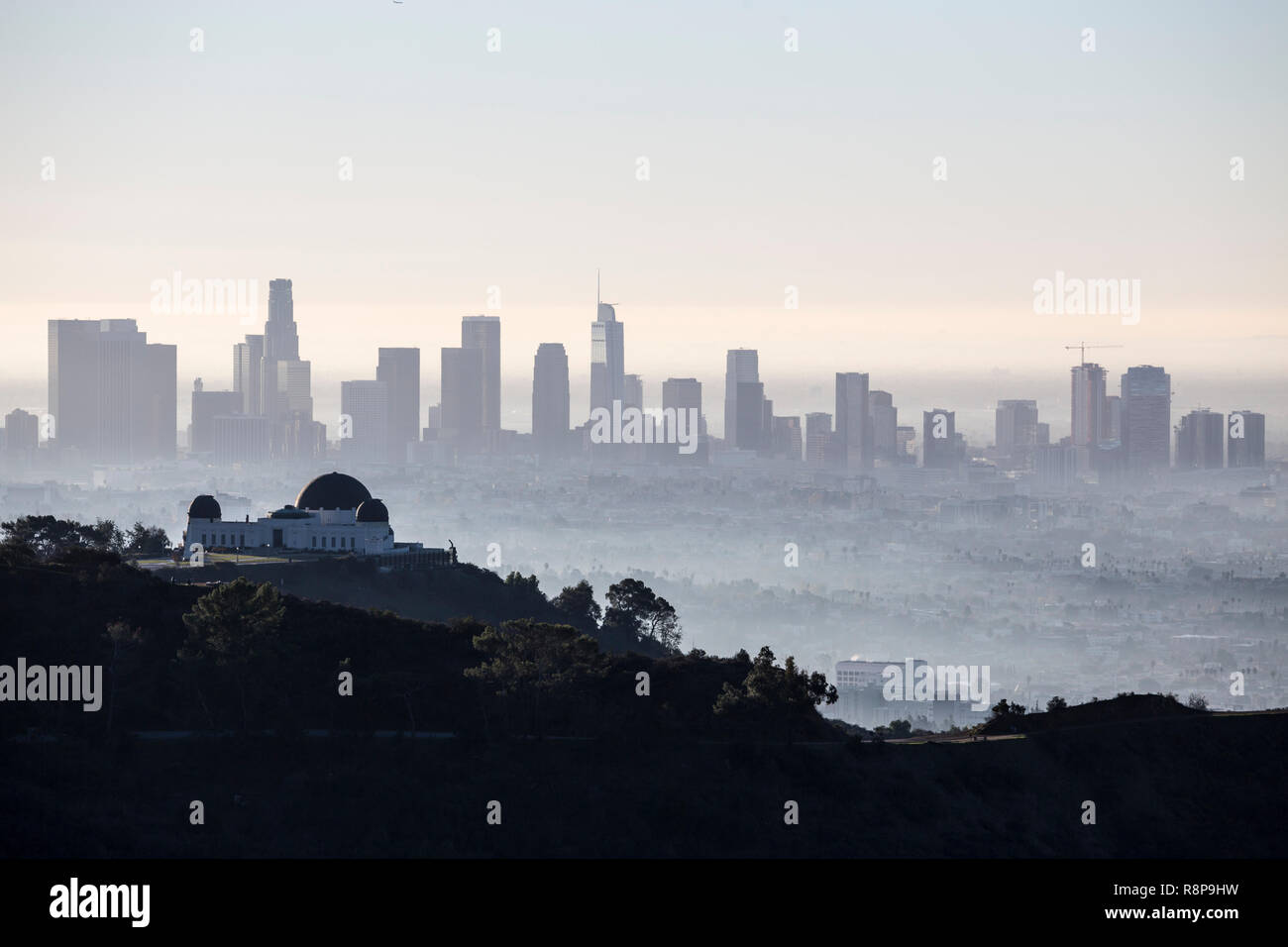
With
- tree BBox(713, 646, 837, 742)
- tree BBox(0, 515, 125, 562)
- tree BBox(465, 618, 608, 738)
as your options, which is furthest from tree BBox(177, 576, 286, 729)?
tree BBox(0, 515, 125, 562)

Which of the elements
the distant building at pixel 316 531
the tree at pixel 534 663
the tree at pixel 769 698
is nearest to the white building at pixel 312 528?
the distant building at pixel 316 531

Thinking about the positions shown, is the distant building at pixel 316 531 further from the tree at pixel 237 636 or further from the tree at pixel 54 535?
the tree at pixel 237 636

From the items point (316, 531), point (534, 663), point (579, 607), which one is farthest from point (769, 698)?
point (316, 531)

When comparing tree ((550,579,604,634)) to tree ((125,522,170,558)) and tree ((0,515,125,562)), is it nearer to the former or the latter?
tree ((125,522,170,558))

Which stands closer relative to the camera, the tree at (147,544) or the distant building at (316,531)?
the distant building at (316,531)
